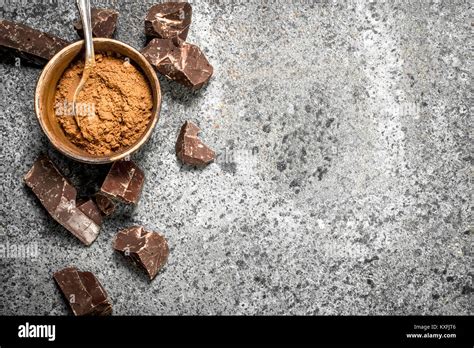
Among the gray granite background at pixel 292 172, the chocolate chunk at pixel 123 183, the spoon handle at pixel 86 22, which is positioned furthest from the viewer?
the gray granite background at pixel 292 172

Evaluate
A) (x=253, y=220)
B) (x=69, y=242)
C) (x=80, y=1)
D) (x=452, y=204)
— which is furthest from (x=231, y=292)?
(x=80, y=1)

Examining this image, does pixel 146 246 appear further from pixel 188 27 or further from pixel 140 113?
pixel 188 27

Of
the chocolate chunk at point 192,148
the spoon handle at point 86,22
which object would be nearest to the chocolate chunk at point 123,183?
the chocolate chunk at point 192,148

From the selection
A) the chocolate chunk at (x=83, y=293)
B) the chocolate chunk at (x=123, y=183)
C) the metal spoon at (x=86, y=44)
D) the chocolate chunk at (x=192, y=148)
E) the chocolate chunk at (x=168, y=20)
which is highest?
the chocolate chunk at (x=168, y=20)

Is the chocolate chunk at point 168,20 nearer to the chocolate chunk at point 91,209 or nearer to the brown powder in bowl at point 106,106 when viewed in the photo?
the brown powder in bowl at point 106,106

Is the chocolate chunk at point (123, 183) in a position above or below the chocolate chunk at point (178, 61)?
below

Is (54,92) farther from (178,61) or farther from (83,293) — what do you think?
(83,293)
